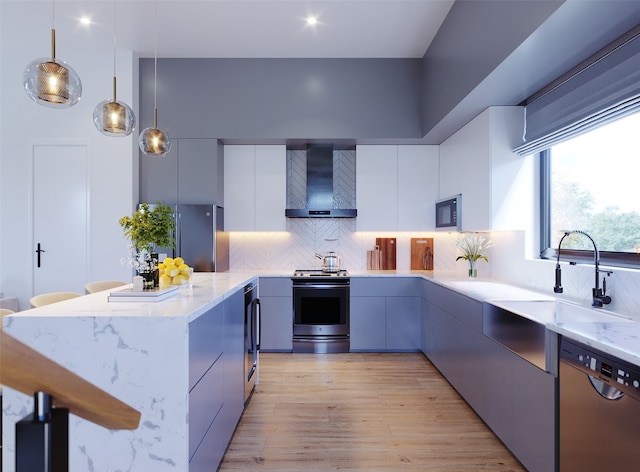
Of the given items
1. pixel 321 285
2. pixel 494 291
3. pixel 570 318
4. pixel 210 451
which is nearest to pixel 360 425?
pixel 210 451

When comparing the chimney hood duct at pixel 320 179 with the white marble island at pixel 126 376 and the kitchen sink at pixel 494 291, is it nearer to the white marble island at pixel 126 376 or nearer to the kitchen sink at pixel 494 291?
the kitchen sink at pixel 494 291

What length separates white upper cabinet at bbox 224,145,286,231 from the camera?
169 inches

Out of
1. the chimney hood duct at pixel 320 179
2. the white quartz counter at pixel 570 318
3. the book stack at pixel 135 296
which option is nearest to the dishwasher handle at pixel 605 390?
the white quartz counter at pixel 570 318

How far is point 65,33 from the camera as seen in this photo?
359 cm

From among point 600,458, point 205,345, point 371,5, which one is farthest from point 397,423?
point 371,5

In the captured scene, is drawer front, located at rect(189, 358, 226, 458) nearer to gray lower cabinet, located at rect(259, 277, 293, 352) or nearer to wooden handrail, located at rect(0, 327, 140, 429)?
wooden handrail, located at rect(0, 327, 140, 429)

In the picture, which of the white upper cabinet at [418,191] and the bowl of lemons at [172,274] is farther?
the white upper cabinet at [418,191]

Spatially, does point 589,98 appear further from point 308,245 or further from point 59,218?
point 59,218

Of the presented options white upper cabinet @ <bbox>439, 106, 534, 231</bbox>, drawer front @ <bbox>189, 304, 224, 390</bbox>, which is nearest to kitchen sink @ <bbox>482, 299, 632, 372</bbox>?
white upper cabinet @ <bbox>439, 106, 534, 231</bbox>

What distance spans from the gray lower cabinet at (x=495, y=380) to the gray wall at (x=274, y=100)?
202cm

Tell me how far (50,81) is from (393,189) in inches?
133

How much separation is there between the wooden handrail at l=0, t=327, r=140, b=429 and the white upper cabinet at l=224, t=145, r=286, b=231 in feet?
12.2

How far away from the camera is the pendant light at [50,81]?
1800 millimetres

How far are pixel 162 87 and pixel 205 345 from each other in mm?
3417
